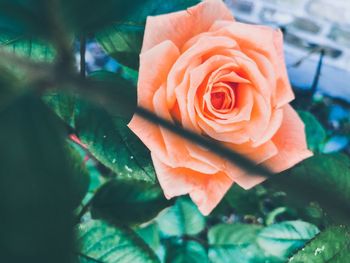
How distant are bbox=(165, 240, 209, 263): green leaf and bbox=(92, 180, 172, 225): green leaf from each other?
0.33 feet

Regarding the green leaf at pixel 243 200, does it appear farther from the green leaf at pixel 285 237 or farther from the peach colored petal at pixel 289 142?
the peach colored petal at pixel 289 142

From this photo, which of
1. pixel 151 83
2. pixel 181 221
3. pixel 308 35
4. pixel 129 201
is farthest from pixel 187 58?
pixel 308 35

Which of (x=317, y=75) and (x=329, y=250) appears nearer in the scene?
(x=329, y=250)

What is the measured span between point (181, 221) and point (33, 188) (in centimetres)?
63

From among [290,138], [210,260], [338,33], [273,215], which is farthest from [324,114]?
[290,138]

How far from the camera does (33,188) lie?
0.12m

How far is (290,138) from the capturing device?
0.47 m

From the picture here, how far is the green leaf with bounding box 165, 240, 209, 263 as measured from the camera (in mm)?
690

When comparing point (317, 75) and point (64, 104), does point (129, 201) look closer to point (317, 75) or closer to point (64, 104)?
point (64, 104)

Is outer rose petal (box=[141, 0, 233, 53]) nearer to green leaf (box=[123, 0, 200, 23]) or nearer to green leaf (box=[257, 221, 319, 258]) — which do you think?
green leaf (box=[123, 0, 200, 23])

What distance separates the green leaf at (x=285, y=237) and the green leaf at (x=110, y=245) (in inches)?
7.2

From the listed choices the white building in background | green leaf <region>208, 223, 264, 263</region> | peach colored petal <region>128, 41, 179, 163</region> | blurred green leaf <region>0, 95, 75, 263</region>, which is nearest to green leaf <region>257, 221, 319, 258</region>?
green leaf <region>208, 223, 264, 263</region>

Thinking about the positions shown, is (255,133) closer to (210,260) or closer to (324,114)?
(210,260)

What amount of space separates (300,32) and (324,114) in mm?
211
